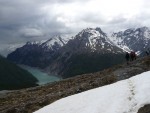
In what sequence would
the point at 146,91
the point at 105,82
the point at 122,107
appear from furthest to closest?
the point at 105,82 < the point at 146,91 < the point at 122,107

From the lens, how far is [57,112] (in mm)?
35094

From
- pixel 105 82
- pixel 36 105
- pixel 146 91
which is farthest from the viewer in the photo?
pixel 105 82

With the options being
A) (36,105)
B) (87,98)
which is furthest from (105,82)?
(87,98)

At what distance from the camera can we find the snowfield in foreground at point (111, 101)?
27.9 m

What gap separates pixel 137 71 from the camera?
53.4 meters

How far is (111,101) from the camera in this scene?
31.8m

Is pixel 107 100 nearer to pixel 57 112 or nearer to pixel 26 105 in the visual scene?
pixel 57 112

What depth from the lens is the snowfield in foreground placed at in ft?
91.7

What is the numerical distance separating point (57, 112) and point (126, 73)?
2065 centimetres

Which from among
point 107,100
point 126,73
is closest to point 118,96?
point 107,100

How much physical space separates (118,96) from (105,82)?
18442 millimetres

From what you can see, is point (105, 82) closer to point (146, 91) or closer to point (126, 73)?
point (126, 73)

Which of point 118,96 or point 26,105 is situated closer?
point 118,96

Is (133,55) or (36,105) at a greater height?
A: (133,55)
